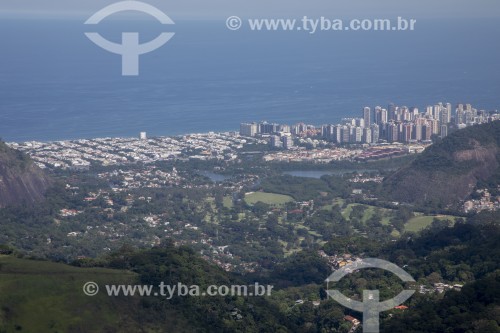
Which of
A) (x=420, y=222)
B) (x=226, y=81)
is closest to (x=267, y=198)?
(x=420, y=222)

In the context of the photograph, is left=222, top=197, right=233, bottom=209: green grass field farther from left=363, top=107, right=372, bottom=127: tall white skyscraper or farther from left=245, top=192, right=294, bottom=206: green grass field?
left=363, top=107, right=372, bottom=127: tall white skyscraper

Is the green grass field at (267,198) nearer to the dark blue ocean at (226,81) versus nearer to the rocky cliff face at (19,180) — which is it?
the rocky cliff face at (19,180)

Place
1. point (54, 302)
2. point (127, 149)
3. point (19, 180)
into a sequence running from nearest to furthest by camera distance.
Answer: point (54, 302) < point (19, 180) < point (127, 149)

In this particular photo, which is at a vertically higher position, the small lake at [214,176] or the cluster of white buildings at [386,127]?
the cluster of white buildings at [386,127]

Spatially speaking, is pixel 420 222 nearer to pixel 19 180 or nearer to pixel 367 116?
pixel 19 180

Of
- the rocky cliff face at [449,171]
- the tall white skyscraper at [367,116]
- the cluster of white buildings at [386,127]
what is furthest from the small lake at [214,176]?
the tall white skyscraper at [367,116]

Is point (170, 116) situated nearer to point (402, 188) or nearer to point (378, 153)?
point (378, 153)
